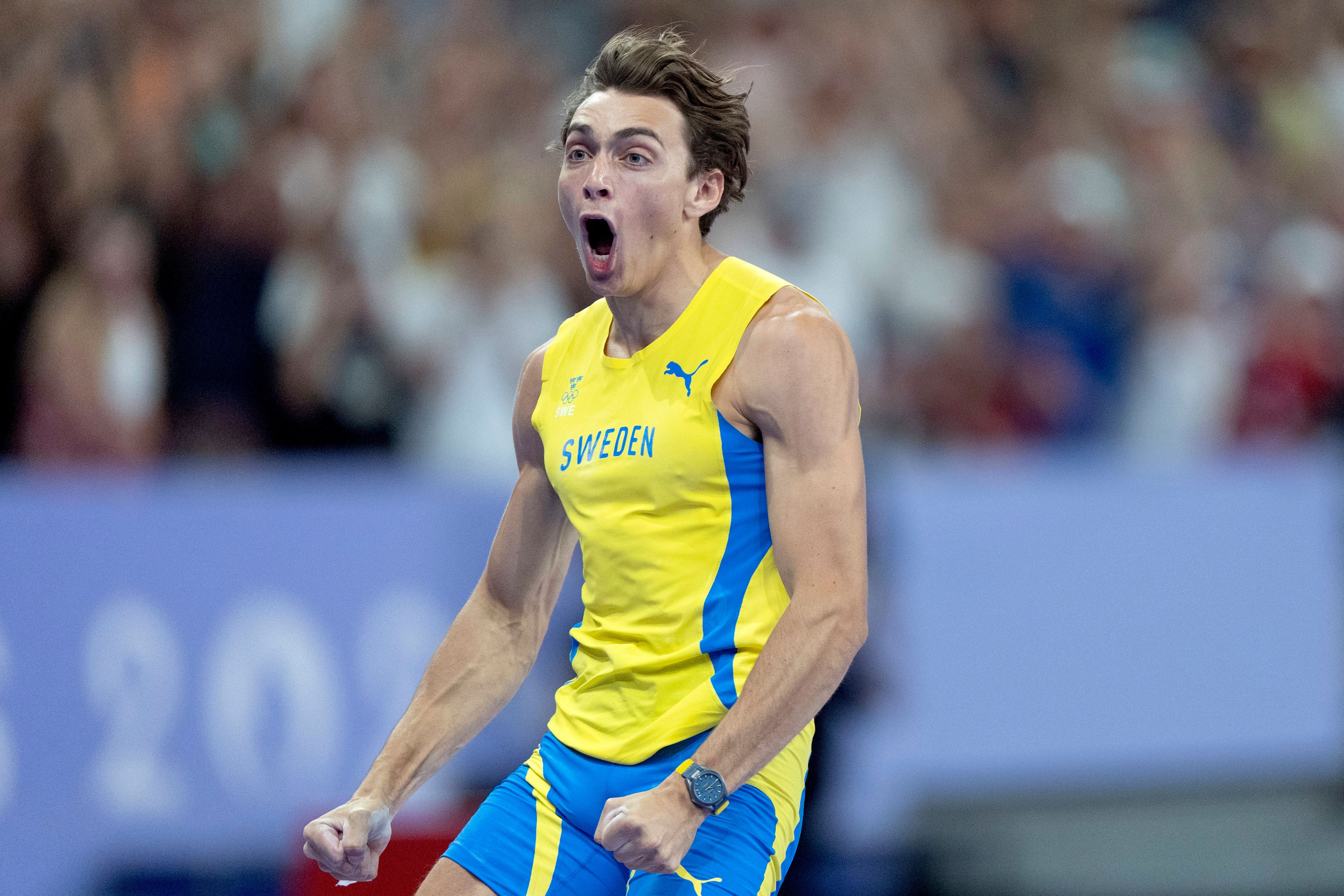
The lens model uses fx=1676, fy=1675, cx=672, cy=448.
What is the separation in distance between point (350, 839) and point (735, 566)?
3.25ft

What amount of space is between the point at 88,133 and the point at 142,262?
0.60 m

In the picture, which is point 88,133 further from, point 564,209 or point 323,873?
point 564,209

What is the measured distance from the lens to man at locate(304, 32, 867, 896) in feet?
10.9

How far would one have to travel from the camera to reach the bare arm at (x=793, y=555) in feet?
10.3

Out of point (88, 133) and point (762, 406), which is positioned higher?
point (88, 133)

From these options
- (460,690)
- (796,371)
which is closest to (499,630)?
(460,690)

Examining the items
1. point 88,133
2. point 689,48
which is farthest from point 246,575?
point 689,48

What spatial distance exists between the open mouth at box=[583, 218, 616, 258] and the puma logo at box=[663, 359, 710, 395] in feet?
0.91

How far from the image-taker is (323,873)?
17.5 ft

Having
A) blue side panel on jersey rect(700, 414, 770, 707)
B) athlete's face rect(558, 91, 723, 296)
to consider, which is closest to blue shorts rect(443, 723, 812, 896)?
blue side panel on jersey rect(700, 414, 770, 707)

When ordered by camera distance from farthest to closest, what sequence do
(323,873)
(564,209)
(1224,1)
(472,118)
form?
(1224,1) → (472,118) → (323,873) → (564,209)

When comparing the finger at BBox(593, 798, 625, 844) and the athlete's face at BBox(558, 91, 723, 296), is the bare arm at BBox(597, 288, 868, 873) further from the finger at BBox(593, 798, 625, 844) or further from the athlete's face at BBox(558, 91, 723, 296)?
the athlete's face at BBox(558, 91, 723, 296)

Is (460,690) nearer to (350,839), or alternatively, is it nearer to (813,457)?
(350,839)

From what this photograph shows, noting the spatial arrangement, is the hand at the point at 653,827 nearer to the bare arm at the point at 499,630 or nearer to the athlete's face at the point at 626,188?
the bare arm at the point at 499,630
